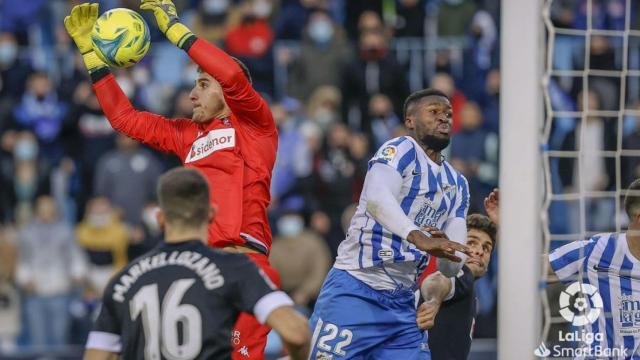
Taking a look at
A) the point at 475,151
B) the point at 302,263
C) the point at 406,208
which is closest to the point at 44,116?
the point at 302,263

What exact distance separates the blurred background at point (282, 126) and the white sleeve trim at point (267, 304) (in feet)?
26.3

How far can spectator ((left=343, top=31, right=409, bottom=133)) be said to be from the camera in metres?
14.5

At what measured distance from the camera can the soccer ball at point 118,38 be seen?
7.45m

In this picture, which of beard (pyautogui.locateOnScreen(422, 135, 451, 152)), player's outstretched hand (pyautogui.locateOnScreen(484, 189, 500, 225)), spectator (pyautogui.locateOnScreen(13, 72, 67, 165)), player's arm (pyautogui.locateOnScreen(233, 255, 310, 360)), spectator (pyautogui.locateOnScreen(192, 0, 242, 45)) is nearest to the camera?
player's arm (pyautogui.locateOnScreen(233, 255, 310, 360))

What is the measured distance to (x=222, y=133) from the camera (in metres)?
7.54

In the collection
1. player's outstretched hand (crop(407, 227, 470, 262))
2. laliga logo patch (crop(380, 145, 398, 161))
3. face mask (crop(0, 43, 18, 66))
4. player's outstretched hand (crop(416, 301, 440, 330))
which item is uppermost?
face mask (crop(0, 43, 18, 66))

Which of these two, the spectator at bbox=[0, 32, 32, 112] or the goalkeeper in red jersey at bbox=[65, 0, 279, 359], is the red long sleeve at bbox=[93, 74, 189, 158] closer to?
the goalkeeper in red jersey at bbox=[65, 0, 279, 359]

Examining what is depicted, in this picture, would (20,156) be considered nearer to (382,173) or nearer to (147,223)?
(147,223)

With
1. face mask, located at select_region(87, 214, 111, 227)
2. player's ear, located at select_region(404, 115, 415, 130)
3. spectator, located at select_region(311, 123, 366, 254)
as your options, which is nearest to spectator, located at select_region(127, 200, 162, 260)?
face mask, located at select_region(87, 214, 111, 227)

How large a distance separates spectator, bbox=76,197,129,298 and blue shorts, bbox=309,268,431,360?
729 cm

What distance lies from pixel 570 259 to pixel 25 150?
29.0ft

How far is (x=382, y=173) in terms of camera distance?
7.11m

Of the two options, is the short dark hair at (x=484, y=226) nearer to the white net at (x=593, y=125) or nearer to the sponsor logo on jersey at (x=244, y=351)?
the sponsor logo on jersey at (x=244, y=351)

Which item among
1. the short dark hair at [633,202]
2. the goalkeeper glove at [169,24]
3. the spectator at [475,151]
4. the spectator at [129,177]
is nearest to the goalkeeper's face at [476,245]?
the short dark hair at [633,202]
